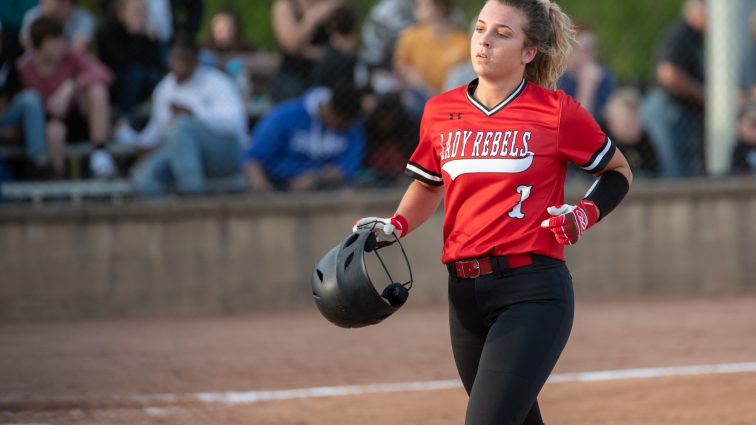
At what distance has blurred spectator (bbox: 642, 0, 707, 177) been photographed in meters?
10.4

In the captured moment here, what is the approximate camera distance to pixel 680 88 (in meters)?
10.4

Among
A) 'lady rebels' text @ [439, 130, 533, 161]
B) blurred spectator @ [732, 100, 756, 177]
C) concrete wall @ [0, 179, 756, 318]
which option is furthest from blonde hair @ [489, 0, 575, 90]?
blurred spectator @ [732, 100, 756, 177]

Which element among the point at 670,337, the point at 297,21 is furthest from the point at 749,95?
the point at 297,21

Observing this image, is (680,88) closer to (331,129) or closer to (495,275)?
(331,129)

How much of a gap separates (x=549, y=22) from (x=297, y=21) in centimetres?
644

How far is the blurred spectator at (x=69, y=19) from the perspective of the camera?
9250 mm

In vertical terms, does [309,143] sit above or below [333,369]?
above

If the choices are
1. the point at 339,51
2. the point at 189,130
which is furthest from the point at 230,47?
the point at 189,130

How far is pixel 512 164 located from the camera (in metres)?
3.69

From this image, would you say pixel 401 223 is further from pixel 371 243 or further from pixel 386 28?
pixel 386 28

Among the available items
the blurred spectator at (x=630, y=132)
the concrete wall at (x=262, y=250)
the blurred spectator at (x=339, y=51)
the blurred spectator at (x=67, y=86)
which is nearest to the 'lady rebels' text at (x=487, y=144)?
Answer: the concrete wall at (x=262, y=250)

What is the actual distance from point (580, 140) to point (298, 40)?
652 cm

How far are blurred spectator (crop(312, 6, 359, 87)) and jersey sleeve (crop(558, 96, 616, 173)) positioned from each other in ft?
19.7

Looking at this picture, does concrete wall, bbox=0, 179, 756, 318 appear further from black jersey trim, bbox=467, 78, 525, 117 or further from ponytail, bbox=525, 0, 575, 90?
black jersey trim, bbox=467, 78, 525, 117
